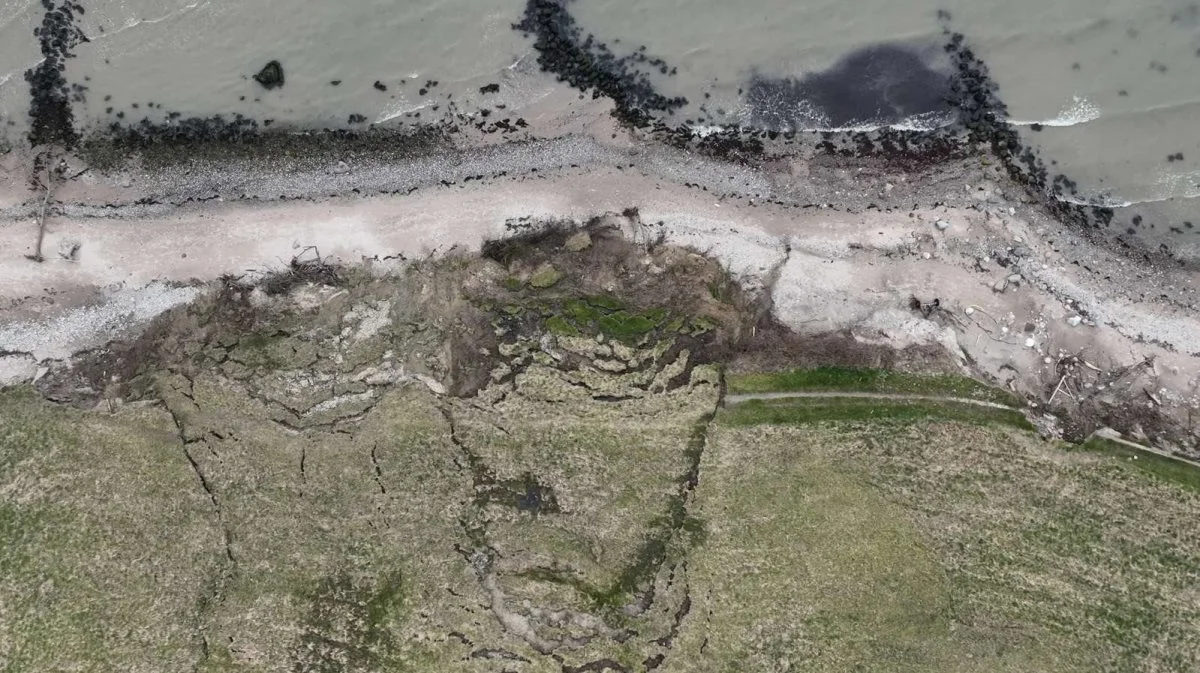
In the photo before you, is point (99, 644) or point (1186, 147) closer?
point (99, 644)

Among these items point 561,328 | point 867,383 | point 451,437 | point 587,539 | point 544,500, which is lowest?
point 587,539

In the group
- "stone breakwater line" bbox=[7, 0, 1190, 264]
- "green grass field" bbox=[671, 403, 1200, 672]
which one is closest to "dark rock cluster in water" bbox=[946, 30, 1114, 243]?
"stone breakwater line" bbox=[7, 0, 1190, 264]

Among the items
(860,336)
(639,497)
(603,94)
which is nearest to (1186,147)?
(860,336)

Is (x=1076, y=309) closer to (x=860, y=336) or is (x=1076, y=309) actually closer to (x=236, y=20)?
(x=860, y=336)

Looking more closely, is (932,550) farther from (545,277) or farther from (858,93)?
(858,93)

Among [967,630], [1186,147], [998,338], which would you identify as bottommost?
[967,630]

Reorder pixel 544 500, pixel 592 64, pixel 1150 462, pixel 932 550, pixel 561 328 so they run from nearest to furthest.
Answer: pixel 932 550 → pixel 544 500 → pixel 1150 462 → pixel 561 328 → pixel 592 64

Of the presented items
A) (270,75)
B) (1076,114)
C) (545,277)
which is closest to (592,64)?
(545,277)
